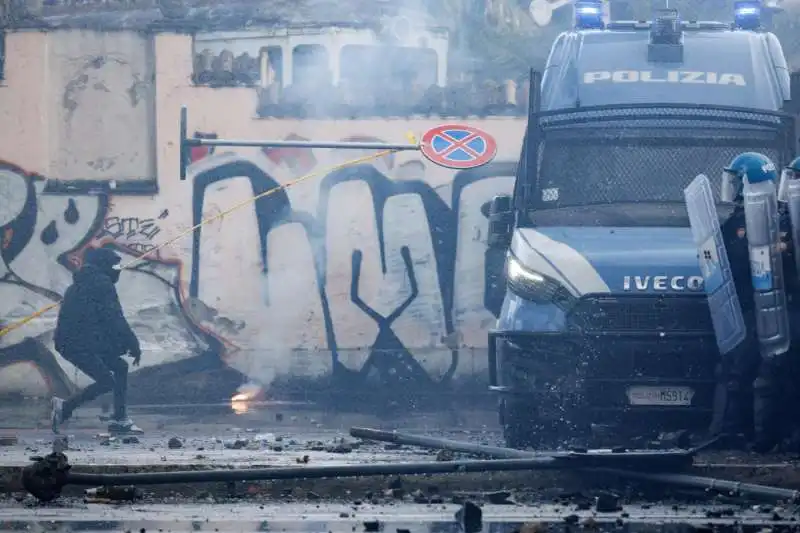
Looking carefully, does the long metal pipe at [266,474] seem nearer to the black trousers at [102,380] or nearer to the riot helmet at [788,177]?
the riot helmet at [788,177]

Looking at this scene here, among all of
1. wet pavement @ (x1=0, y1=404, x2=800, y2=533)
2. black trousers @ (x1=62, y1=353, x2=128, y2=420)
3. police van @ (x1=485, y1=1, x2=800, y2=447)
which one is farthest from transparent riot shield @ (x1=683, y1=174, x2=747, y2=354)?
black trousers @ (x1=62, y1=353, x2=128, y2=420)

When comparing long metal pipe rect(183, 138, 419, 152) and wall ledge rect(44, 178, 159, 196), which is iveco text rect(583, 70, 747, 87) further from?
wall ledge rect(44, 178, 159, 196)

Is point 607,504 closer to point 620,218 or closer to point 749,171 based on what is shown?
→ point 749,171

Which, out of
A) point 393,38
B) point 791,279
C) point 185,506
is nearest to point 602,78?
point 791,279

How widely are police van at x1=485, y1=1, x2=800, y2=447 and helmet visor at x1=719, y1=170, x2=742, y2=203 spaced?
391 mm

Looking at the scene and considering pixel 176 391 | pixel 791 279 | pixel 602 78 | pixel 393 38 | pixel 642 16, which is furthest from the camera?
pixel 642 16

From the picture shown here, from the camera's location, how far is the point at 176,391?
62.9ft

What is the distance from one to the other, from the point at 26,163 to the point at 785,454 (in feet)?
37.5

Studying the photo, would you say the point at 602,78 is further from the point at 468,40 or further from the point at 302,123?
the point at 468,40

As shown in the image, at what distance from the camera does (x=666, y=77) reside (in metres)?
12.9

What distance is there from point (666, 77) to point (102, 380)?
239 inches

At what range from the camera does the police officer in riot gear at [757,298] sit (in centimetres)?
1023

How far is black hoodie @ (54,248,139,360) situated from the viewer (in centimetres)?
1593

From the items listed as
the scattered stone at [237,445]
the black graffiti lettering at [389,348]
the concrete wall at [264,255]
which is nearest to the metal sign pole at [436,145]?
the concrete wall at [264,255]
